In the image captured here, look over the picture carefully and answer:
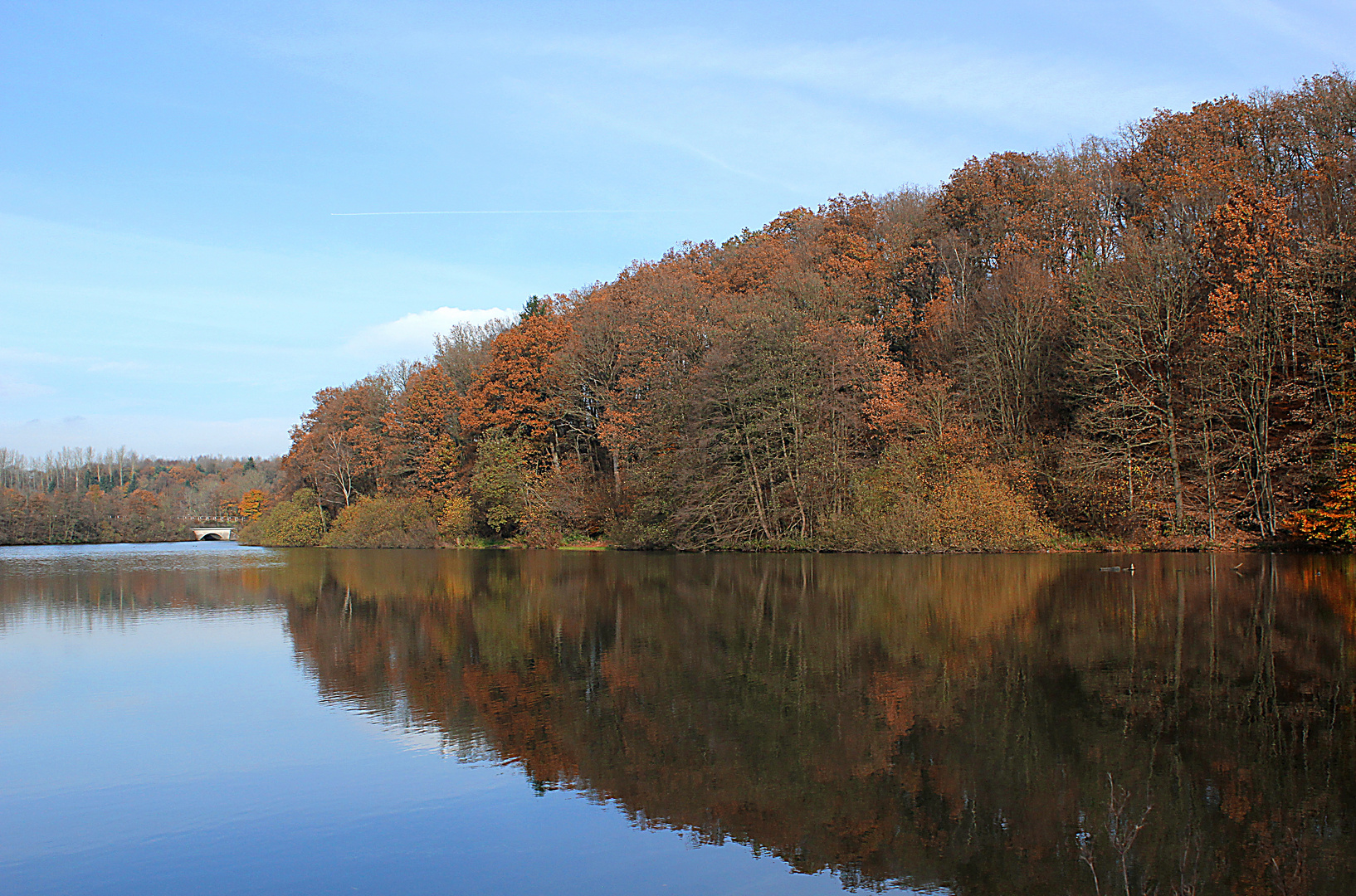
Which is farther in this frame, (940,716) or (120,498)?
(120,498)

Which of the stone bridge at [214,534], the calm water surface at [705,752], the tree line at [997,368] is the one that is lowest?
the stone bridge at [214,534]

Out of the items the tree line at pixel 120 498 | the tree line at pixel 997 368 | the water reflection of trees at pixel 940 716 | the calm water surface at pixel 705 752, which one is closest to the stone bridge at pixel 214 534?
the tree line at pixel 120 498

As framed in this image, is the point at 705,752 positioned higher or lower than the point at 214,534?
higher

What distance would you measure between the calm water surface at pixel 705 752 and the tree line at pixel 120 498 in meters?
87.1

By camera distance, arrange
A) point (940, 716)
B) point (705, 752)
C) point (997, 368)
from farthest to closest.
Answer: point (997, 368) < point (940, 716) < point (705, 752)

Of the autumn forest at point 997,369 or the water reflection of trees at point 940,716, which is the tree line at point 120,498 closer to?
the autumn forest at point 997,369

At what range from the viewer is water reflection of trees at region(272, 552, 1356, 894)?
6465 mm

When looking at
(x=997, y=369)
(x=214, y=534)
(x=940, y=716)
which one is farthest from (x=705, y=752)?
(x=214, y=534)

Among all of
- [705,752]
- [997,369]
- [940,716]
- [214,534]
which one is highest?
[997,369]

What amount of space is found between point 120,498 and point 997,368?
4182 inches

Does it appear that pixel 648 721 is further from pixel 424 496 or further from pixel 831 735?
pixel 424 496

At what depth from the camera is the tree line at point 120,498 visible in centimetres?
9781

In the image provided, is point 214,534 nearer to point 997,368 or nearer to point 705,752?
point 997,368

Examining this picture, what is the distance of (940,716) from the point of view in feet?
32.4
